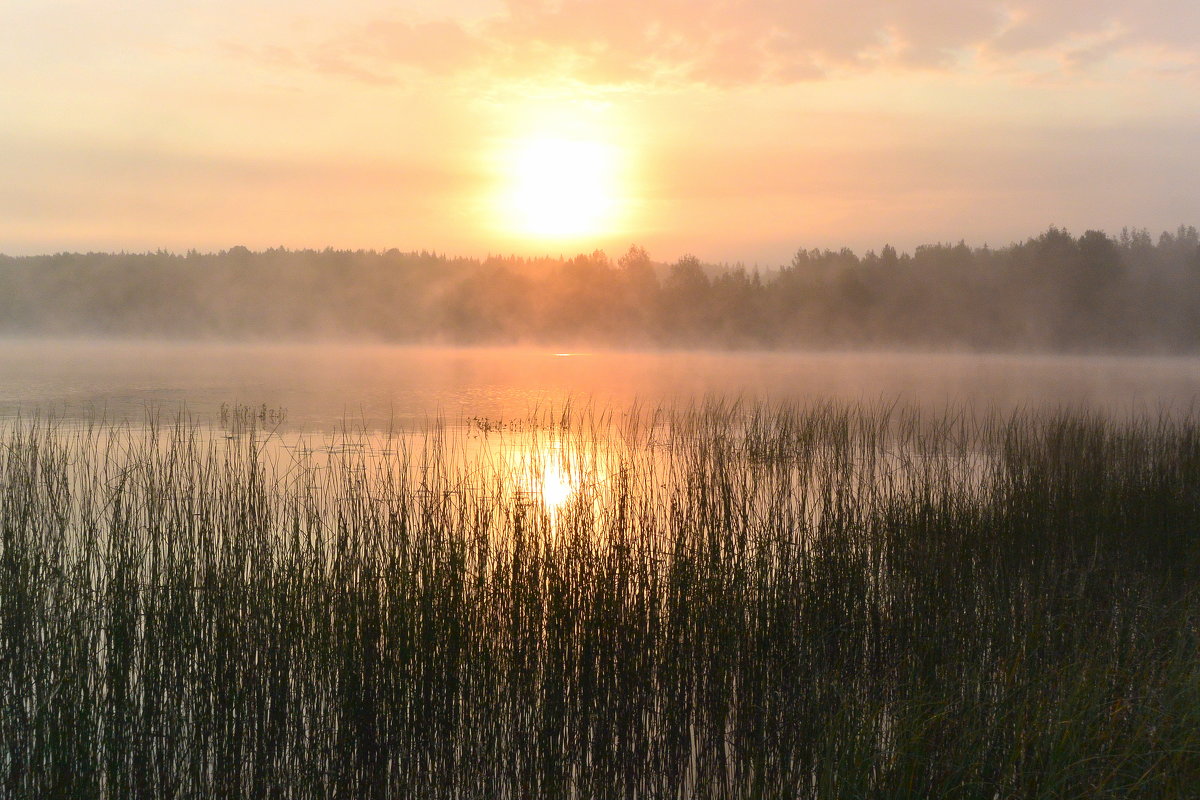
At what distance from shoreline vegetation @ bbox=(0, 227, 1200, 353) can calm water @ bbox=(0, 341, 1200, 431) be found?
3.61 meters

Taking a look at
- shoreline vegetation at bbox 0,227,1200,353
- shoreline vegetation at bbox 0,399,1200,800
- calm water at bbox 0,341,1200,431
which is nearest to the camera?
shoreline vegetation at bbox 0,399,1200,800

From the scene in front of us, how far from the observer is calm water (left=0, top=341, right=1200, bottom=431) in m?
14.0

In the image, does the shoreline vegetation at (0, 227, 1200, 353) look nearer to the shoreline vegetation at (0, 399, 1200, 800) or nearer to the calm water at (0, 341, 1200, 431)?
the calm water at (0, 341, 1200, 431)

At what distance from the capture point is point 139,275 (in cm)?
5053

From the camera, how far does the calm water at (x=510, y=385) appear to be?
14.0 metres

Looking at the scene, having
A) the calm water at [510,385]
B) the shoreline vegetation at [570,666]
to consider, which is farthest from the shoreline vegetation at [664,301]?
the shoreline vegetation at [570,666]

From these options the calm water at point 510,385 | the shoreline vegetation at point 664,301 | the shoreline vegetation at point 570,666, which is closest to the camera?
the shoreline vegetation at point 570,666

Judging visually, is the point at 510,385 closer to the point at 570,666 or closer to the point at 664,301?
→ the point at 570,666

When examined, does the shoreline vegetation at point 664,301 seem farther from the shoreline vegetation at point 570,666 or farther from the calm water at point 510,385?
the shoreline vegetation at point 570,666

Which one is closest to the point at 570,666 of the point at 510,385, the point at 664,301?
the point at 510,385

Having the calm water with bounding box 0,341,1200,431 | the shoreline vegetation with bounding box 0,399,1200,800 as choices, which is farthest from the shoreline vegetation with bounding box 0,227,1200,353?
the shoreline vegetation with bounding box 0,399,1200,800

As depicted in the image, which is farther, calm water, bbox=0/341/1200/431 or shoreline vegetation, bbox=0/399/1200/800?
calm water, bbox=0/341/1200/431

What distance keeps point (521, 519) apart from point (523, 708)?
98 centimetres

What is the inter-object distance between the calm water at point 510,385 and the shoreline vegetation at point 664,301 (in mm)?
3613
